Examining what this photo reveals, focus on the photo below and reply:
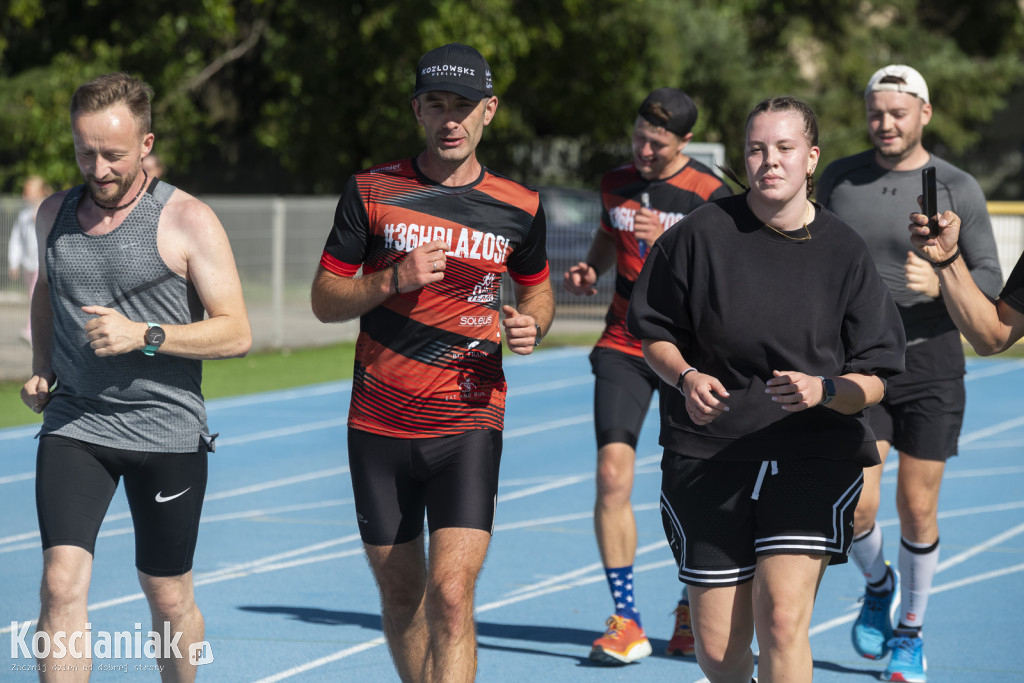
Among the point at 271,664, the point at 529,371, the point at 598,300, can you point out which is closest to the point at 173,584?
the point at 271,664

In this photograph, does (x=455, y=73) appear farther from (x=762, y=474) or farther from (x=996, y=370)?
(x=996, y=370)

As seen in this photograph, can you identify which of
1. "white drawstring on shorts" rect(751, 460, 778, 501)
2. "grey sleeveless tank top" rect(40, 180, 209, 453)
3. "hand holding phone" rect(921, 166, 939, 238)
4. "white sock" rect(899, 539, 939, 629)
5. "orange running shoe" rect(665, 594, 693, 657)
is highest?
"hand holding phone" rect(921, 166, 939, 238)

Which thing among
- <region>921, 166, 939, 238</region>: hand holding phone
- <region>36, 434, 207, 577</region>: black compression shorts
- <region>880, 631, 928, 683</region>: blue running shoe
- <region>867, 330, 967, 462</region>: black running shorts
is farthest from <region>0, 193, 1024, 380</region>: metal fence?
<region>921, 166, 939, 238</region>: hand holding phone

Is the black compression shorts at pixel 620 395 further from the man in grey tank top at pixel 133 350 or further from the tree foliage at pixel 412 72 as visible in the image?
the tree foliage at pixel 412 72

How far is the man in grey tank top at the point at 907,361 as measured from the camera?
19.8 ft

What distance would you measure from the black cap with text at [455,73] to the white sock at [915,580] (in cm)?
291

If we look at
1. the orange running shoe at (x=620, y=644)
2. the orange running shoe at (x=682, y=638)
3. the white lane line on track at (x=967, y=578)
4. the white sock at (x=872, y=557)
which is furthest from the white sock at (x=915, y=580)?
the orange running shoe at (x=620, y=644)

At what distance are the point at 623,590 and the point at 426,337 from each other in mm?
2028

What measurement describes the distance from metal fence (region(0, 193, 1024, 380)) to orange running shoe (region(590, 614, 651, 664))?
11488 mm

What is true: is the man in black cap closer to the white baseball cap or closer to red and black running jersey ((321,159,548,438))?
the white baseball cap

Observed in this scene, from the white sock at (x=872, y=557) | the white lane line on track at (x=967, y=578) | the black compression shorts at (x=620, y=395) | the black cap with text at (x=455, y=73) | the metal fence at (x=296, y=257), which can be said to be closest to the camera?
the black cap with text at (x=455, y=73)

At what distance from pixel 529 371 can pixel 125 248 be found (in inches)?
522

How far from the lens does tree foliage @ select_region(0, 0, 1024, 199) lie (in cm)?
2416

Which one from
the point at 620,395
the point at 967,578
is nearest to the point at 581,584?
the point at 620,395
